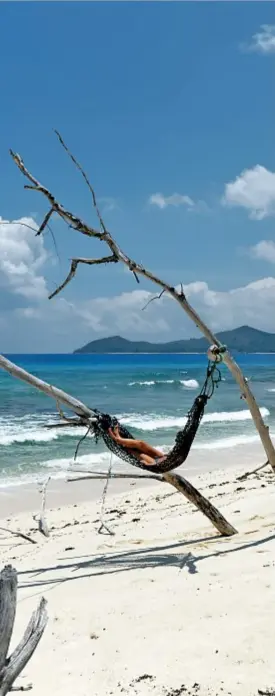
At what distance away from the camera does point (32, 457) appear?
42.3ft

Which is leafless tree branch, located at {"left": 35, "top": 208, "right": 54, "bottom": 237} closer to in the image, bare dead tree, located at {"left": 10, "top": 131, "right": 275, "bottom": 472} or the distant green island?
bare dead tree, located at {"left": 10, "top": 131, "right": 275, "bottom": 472}

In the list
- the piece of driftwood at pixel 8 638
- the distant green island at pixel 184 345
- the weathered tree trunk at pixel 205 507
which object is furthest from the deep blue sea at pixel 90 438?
the distant green island at pixel 184 345

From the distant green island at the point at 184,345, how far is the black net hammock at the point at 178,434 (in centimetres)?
14639

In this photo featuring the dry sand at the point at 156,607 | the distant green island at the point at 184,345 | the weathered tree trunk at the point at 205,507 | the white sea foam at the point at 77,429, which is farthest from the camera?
the distant green island at the point at 184,345

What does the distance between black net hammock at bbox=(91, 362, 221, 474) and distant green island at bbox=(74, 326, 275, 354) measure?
146391mm

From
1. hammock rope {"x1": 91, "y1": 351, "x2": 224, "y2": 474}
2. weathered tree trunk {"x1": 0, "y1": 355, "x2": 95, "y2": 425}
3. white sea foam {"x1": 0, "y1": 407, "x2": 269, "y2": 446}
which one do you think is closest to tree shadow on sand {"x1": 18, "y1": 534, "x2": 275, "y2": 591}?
hammock rope {"x1": 91, "y1": 351, "x2": 224, "y2": 474}

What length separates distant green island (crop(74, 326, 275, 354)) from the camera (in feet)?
520

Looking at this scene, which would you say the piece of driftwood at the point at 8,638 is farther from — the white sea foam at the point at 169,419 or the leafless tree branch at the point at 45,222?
the white sea foam at the point at 169,419

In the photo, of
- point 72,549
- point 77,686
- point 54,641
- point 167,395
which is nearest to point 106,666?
point 77,686

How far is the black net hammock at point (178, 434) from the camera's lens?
4711mm

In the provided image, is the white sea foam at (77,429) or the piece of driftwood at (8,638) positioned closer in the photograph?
the piece of driftwood at (8,638)

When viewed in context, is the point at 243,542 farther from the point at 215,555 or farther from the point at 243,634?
the point at 243,634

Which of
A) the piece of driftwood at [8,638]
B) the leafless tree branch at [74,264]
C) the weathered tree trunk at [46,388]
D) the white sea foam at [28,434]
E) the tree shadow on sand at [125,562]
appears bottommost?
the white sea foam at [28,434]

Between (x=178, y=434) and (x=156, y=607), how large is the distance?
1.51 metres
